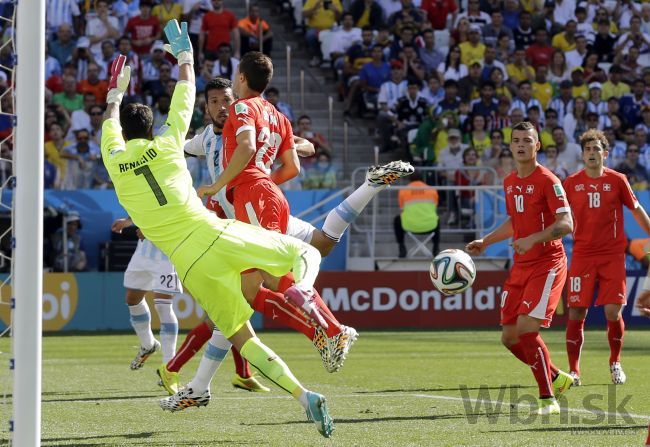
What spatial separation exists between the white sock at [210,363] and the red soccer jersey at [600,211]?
4591 millimetres

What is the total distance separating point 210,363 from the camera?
810 centimetres

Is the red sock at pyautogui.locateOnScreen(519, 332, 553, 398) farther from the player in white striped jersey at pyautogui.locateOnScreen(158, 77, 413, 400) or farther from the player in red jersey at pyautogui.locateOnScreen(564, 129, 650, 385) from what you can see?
the player in red jersey at pyautogui.locateOnScreen(564, 129, 650, 385)

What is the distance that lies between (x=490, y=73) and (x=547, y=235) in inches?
592

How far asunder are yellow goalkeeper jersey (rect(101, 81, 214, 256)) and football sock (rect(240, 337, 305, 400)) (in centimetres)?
76

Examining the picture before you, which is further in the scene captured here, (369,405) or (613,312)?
(613,312)

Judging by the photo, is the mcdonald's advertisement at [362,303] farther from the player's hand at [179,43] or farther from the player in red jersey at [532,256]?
the player's hand at [179,43]

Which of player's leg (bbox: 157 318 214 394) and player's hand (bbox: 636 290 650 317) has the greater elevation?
player's hand (bbox: 636 290 650 317)

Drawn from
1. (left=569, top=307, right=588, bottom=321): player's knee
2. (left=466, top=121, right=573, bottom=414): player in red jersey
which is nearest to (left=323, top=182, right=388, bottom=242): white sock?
(left=466, top=121, right=573, bottom=414): player in red jersey


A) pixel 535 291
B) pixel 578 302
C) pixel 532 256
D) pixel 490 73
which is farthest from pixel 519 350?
pixel 490 73

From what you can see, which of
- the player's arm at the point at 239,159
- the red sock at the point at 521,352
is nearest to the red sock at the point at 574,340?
the red sock at the point at 521,352

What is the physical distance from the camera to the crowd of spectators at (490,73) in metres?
21.8

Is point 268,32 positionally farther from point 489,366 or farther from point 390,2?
point 489,366

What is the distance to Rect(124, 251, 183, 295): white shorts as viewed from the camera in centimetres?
1138

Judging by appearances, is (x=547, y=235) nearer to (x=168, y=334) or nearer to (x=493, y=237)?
(x=493, y=237)
